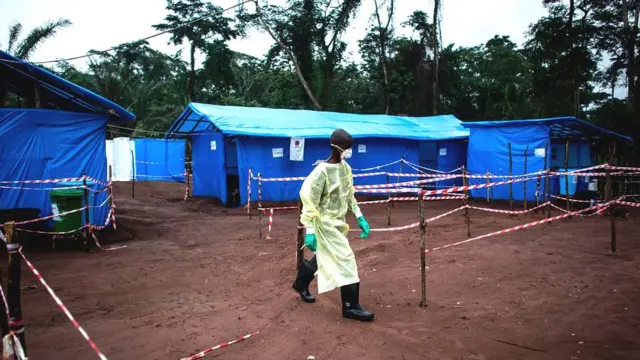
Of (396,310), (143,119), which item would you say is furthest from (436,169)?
(143,119)

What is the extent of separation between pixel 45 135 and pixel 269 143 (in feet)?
22.1

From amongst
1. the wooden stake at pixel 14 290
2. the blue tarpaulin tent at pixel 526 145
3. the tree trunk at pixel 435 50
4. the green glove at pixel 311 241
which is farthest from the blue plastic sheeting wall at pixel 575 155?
the wooden stake at pixel 14 290

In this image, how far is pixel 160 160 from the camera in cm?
2448

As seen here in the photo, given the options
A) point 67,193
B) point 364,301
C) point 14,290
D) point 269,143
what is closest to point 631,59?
point 269,143

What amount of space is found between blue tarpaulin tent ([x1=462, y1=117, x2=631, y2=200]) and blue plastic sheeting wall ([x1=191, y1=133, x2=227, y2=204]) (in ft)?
30.1

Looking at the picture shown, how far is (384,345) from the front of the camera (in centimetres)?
384

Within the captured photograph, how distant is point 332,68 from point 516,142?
48.7 feet

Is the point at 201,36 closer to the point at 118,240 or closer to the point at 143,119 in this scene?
the point at 143,119

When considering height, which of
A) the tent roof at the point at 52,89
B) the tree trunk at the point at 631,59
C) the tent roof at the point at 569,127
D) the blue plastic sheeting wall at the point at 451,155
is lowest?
the blue plastic sheeting wall at the point at 451,155

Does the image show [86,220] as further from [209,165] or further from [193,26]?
[193,26]

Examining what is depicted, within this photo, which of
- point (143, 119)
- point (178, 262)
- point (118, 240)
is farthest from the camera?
point (143, 119)

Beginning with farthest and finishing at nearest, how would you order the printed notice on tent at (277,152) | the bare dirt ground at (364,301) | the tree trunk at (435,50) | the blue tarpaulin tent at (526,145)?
1. the tree trunk at (435,50)
2. the printed notice on tent at (277,152)
3. the blue tarpaulin tent at (526,145)
4. the bare dirt ground at (364,301)

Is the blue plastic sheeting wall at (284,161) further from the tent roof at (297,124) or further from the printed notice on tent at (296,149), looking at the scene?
the tent roof at (297,124)

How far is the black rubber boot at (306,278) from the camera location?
485cm
